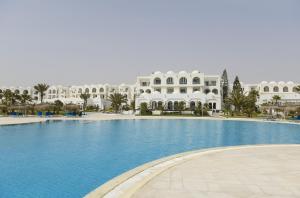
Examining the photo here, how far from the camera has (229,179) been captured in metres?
6.75

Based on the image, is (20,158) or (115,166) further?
(20,158)

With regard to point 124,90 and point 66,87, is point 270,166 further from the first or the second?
point 66,87

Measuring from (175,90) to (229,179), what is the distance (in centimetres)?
6896

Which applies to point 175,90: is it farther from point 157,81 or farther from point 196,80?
point 196,80

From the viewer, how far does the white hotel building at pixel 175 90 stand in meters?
62.0

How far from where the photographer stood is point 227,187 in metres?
6.07

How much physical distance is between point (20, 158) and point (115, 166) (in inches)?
191

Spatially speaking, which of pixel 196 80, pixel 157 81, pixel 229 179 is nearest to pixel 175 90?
pixel 157 81

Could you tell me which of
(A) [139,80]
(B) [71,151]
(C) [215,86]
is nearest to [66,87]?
(A) [139,80]

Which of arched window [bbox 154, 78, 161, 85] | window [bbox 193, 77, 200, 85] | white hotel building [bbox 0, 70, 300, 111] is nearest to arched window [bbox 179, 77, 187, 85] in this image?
white hotel building [bbox 0, 70, 300, 111]

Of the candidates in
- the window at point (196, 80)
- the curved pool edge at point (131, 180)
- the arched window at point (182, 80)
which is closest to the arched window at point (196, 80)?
the window at point (196, 80)

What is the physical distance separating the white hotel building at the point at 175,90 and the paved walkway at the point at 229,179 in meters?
51.8

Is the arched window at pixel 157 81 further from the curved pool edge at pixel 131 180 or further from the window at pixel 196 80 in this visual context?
the curved pool edge at pixel 131 180

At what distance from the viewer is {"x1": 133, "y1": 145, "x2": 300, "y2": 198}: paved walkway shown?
5.67 m
